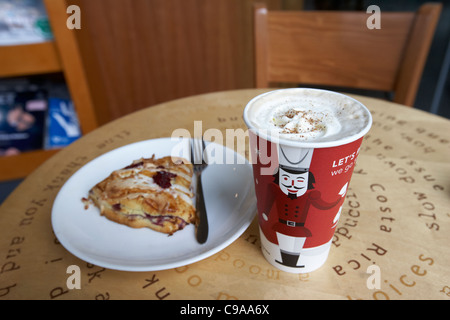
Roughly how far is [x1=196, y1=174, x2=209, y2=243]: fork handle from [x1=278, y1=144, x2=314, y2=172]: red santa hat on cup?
0.21 m

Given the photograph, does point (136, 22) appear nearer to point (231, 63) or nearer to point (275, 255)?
point (231, 63)

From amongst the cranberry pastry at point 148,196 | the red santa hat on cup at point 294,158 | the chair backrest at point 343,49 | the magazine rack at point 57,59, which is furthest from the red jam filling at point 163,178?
the magazine rack at point 57,59

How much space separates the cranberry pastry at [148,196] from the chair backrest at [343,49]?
74cm

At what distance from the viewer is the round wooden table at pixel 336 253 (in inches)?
18.9

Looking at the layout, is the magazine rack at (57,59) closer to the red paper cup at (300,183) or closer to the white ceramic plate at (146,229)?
the white ceramic plate at (146,229)

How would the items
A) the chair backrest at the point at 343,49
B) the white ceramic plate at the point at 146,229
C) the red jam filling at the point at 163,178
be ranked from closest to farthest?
1. the white ceramic plate at the point at 146,229
2. the red jam filling at the point at 163,178
3. the chair backrest at the point at 343,49

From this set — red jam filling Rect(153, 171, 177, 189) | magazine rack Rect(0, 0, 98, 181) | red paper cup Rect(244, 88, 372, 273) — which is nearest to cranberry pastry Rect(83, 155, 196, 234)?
red jam filling Rect(153, 171, 177, 189)

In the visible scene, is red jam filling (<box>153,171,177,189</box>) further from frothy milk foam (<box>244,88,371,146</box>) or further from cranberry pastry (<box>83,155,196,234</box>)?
frothy milk foam (<box>244,88,371,146</box>)

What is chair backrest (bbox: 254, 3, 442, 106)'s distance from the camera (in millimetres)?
1058

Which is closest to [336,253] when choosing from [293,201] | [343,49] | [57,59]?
[293,201]

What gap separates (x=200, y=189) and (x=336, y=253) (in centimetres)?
28
